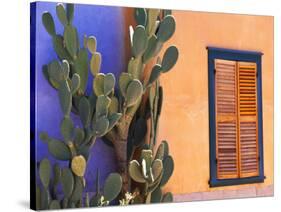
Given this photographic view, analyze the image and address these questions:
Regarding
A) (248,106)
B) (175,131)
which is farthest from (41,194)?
(248,106)

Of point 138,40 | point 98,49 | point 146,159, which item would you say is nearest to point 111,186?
point 146,159

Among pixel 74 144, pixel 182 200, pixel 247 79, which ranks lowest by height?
pixel 182 200

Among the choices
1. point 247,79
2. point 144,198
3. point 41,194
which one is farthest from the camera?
point 247,79

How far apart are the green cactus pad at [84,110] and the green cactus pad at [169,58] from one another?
1015 millimetres

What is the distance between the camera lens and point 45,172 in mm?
8297

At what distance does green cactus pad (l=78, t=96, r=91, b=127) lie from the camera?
838cm

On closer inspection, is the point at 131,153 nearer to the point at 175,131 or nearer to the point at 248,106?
the point at 175,131

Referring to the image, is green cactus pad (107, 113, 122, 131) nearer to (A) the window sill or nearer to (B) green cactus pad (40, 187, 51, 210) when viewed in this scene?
(B) green cactus pad (40, 187, 51, 210)

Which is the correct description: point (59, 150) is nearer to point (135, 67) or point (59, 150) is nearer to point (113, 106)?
point (113, 106)

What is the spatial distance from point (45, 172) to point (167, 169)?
140cm

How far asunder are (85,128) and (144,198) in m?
1.04

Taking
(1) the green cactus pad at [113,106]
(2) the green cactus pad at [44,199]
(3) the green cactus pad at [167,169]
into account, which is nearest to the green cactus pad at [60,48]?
(1) the green cactus pad at [113,106]

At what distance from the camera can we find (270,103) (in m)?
9.84

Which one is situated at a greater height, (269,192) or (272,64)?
(272,64)
